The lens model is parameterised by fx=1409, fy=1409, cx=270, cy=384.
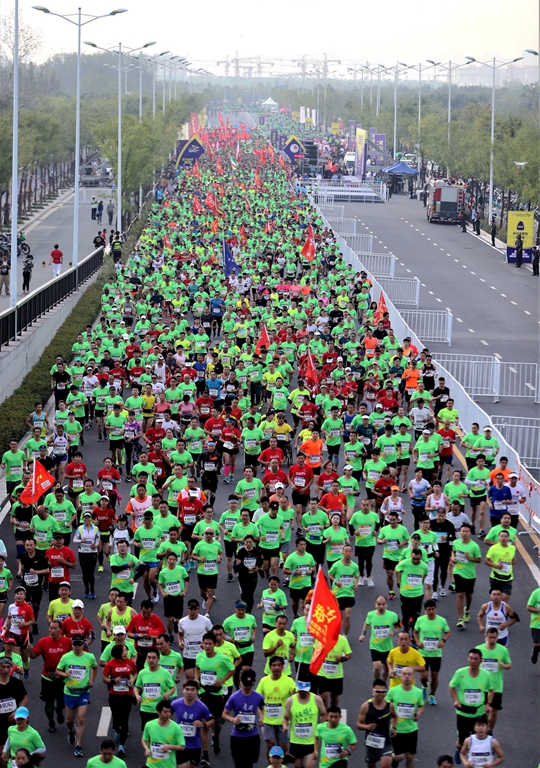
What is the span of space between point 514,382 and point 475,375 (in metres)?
0.95

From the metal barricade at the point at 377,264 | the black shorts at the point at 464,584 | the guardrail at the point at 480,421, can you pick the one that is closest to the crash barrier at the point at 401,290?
the guardrail at the point at 480,421

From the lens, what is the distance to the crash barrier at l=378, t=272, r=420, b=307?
42.2 meters

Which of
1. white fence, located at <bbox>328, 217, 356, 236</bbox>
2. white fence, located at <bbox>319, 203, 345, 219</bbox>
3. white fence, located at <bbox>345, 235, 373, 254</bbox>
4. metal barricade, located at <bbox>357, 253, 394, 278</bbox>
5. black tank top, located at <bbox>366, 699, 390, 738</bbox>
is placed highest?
white fence, located at <bbox>319, 203, 345, 219</bbox>

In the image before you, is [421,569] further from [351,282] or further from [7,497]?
[351,282]

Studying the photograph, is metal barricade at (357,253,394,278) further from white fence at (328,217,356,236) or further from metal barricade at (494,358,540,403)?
metal barricade at (494,358,540,403)

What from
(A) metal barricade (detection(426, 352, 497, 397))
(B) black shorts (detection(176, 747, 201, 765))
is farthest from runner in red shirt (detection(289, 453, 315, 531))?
(A) metal barricade (detection(426, 352, 497, 397))

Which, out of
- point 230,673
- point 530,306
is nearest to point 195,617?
point 230,673

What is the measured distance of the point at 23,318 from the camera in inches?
1251

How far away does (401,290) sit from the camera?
140 feet

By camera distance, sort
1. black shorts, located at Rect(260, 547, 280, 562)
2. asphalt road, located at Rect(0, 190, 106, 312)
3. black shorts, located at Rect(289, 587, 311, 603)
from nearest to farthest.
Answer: black shorts, located at Rect(289, 587, 311, 603) < black shorts, located at Rect(260, 547, 280, 562) < asphalt road, located at Rect(0, 190, 106, 312)

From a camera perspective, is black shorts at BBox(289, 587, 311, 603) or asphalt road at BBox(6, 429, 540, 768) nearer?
asphalt road at BBox(6, 429, 540, 768)

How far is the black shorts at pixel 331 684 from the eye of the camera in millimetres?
12344

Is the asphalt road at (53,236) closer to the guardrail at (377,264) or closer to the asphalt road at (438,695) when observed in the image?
the guardrail at (377,264)

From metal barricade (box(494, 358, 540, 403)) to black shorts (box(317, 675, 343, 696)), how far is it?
16.9m
